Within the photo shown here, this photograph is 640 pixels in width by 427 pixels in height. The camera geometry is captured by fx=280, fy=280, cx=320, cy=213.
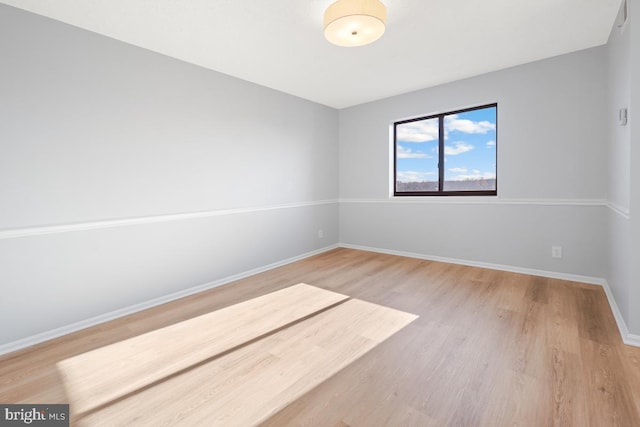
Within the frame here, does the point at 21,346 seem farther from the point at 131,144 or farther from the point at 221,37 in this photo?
the point at 221,37

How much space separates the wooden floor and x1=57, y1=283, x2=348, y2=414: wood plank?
113 millimetres

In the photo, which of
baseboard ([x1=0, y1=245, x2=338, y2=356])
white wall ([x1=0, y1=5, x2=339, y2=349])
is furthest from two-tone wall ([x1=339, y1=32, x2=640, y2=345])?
baseboard ([x1=0, y1=245, x2=338, y2=356])

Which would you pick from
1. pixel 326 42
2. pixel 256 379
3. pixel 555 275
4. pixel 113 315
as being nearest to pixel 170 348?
pixel 256 379

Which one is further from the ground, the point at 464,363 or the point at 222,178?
the point at 222,178

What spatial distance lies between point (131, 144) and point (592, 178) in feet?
15.3

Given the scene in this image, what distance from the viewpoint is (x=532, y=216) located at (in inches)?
131

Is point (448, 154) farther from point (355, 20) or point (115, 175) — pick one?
point (115, 175)

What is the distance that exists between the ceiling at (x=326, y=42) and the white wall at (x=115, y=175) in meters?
0.26

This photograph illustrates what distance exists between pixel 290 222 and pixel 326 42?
95.2 inches

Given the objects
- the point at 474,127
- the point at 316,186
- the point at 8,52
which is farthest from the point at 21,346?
the point at 474,127

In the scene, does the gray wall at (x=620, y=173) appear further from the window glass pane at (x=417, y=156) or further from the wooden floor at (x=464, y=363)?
the window glass pane at (x=417, y=156)

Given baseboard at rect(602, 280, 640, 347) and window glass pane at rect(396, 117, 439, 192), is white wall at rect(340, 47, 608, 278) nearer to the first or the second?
window glass pane at rect(396, 117, 439, 192)

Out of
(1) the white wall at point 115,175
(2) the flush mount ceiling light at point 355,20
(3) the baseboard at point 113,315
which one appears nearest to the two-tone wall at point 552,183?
(2) the flush mount ceiling light at point 355,20

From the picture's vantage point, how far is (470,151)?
12.9 feet
